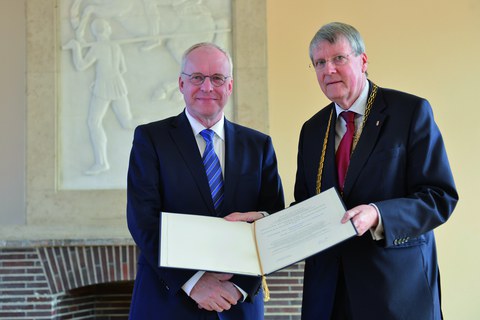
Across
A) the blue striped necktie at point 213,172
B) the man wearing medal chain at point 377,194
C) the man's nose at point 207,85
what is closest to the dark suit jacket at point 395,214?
the man wearing medal chain at point 377,194

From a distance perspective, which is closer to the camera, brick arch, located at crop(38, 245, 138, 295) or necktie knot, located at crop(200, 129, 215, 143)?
necktie knot, located at crop(200, 129, 215, 143)

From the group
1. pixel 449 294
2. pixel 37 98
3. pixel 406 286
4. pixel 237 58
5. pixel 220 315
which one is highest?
pixel 237 58

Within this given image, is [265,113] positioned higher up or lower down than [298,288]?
higher up

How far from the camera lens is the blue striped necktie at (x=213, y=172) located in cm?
223

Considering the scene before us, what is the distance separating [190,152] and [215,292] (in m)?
0.52

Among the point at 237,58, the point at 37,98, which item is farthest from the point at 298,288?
the point at 37,98

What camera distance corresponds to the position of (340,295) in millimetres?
2041

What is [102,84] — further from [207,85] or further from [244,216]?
[244,216]

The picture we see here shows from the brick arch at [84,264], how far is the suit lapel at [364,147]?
9.32 ft

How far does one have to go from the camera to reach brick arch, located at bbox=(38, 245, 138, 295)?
4547mm

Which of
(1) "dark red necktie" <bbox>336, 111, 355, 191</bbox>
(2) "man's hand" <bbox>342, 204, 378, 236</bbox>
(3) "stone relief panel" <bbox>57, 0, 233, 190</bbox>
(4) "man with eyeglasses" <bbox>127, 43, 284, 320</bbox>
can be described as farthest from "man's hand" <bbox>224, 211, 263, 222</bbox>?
(3) "stone relief panel" <bbox>57, 0, 233, 190</bbox>

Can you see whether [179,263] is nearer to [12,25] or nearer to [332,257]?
[332,257]

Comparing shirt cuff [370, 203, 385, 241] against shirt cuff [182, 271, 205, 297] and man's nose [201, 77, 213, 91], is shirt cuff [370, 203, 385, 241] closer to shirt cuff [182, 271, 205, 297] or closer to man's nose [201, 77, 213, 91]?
shirt cuff [182, 271, 205, 297]

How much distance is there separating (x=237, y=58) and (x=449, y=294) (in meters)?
2.59
